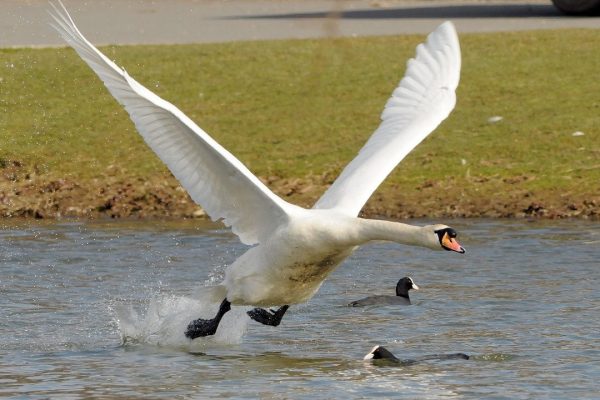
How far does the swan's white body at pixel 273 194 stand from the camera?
8.12 meters

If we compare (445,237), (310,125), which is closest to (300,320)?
(445,237)

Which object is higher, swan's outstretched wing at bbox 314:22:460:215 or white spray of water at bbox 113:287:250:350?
swan's outstretched wing at bbox 314:22:460:215

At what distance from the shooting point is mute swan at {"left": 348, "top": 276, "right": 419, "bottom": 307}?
10.0 metres

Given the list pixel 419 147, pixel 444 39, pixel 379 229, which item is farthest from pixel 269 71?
pixel 379 229

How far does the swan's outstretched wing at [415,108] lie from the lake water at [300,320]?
107 cm

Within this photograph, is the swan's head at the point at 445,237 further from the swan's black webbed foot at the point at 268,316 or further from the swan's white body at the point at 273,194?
the swan's black webbed foot at the point at 268,316

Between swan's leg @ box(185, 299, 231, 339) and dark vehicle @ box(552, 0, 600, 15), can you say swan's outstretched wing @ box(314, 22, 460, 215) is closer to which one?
swan's leg @ box(185, 299, 231, 339)

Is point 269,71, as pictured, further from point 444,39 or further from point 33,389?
point 33,389

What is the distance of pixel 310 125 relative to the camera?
15406mm

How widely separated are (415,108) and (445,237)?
2.03 m

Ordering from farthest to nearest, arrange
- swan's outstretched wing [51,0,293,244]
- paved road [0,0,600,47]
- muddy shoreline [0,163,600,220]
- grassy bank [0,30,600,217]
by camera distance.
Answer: paved road [0,0,600,47] → grassy bank [0,30,600,217] → muddy shoreline [0,163,600,220] → swan's outstretched wing [51,0,293,244]

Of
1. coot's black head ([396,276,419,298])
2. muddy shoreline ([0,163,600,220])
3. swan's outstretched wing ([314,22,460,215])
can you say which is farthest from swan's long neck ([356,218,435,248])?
muddy shoreline ([0,163,600,220])

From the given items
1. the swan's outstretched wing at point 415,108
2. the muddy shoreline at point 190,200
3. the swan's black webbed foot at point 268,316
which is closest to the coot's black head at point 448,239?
the swan's outstretched wing at point 415,108

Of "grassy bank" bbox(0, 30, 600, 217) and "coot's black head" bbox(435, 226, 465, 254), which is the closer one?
"coot's black head" bbox(435, 226, 465, 254)
